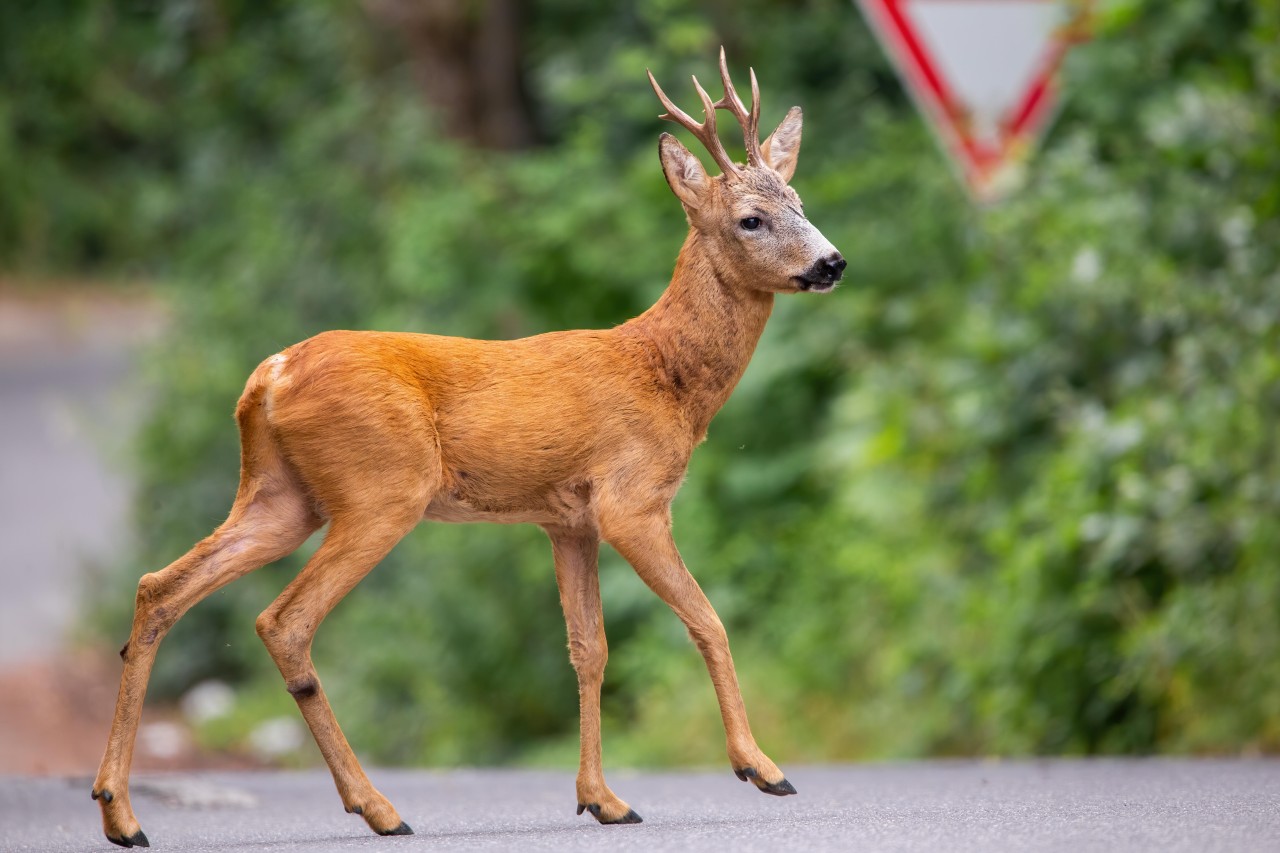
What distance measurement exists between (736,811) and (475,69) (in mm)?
10281

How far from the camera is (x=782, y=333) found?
12703 mm

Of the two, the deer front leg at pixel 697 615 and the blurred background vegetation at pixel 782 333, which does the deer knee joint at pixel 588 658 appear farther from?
the blurred background vegetation at pixel 782 333

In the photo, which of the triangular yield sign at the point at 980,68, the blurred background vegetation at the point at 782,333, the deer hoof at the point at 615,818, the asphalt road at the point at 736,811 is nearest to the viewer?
the asphalt road at the point at 736,811

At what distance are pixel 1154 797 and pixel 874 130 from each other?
8.25 m

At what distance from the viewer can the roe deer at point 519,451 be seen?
18.3 feet

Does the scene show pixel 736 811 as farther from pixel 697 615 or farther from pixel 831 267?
pixel 831 267

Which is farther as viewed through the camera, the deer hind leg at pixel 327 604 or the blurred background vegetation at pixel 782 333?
the blurred background vegetation at pixel 782 333

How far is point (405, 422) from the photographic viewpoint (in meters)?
5.59

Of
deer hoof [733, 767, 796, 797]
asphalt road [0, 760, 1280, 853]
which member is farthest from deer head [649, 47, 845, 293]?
asphalt road [0, 760, 1280, 853]

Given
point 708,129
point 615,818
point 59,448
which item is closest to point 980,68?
point 708,129

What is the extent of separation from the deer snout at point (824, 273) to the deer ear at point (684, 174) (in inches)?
17.9

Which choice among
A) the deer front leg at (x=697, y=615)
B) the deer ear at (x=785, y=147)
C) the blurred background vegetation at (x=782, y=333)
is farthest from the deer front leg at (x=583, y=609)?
the blurred background vegetation at (x=782, y=333)

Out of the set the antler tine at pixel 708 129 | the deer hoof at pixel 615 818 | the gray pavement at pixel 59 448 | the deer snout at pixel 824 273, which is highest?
the antler tine at pixel 708 129

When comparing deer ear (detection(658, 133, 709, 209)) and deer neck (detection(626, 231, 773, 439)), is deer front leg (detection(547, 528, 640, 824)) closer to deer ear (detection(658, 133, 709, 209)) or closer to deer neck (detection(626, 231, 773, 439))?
deer neck (detection(626, 231, 773, 439))
